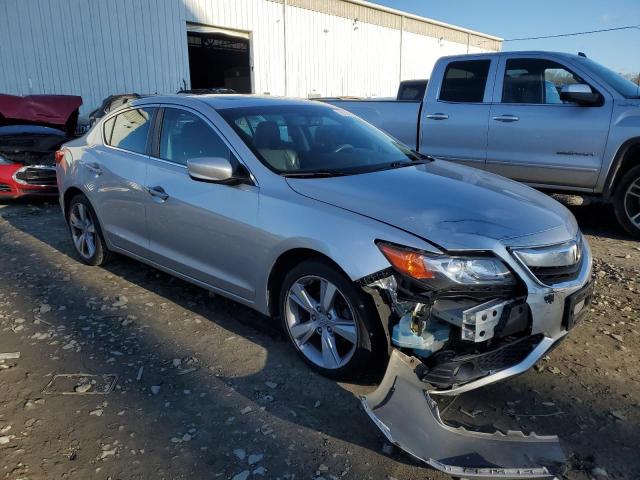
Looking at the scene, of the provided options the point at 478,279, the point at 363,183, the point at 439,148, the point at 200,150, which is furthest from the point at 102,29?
the point at 478,279

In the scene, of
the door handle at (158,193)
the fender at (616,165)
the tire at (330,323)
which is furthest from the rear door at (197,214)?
the fender at (616,165)

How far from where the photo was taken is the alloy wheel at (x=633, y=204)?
5.51m

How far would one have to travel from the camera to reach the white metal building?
14.3m

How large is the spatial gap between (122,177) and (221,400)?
7.26 feet

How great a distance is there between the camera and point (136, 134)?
169 inches

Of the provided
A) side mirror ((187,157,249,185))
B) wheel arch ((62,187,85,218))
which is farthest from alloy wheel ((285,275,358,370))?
wheel arch ((62,187,85,218))

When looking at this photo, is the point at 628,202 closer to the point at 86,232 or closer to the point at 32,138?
the point at 86,232

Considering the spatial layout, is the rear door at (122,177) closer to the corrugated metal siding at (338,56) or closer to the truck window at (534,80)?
the truck window at (534,80)

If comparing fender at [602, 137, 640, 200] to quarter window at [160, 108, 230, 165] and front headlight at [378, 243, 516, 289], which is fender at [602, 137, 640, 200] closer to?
front headlight at [378, 243, 516, 289]

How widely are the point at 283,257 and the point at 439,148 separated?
4.09 meters

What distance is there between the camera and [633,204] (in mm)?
5609

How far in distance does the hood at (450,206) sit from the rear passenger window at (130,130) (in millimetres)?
1691

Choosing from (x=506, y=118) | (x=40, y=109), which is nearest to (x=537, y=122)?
(x=506, y=118)

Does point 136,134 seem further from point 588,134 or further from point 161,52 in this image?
point 161,52
